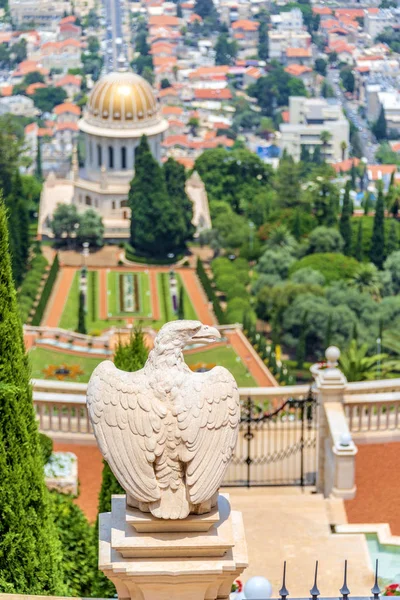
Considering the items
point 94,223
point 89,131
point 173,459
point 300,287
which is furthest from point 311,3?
point 173,459

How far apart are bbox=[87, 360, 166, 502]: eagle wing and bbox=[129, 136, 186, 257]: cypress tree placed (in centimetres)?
7353

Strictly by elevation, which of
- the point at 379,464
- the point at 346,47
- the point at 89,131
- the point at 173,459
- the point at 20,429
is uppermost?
the point at 173,459

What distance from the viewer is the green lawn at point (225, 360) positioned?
65769mm

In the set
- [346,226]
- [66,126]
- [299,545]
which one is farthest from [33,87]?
[299,545]

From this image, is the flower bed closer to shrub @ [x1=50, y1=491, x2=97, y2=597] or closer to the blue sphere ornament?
shrub @ [x1=50, y1=491, x2=97, y2=597]

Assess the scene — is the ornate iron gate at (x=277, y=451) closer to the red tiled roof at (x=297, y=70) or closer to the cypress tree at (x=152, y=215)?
the cypress tree at (x=152, y=215)

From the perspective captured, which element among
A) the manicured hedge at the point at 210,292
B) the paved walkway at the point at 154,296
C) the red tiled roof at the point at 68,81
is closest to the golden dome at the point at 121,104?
the paved walkway at the point at 154,296

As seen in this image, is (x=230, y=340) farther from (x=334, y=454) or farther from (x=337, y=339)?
(x=334, y=454)

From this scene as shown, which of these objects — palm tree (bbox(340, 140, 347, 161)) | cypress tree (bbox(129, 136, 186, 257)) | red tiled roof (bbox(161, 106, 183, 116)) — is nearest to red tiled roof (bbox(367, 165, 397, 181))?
Answer: palm tree (bbox(340, 140, 347, 161))

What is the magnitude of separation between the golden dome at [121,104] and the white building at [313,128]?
135 ft

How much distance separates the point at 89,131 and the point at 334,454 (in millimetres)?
80963

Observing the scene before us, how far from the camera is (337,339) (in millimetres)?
72438

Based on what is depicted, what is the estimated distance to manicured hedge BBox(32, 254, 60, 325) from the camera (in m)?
76.6

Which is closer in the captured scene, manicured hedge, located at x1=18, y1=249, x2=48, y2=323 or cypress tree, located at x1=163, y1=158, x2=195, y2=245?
manicured hedge, located at x1=18, y1=249, x2=48, y2=323
